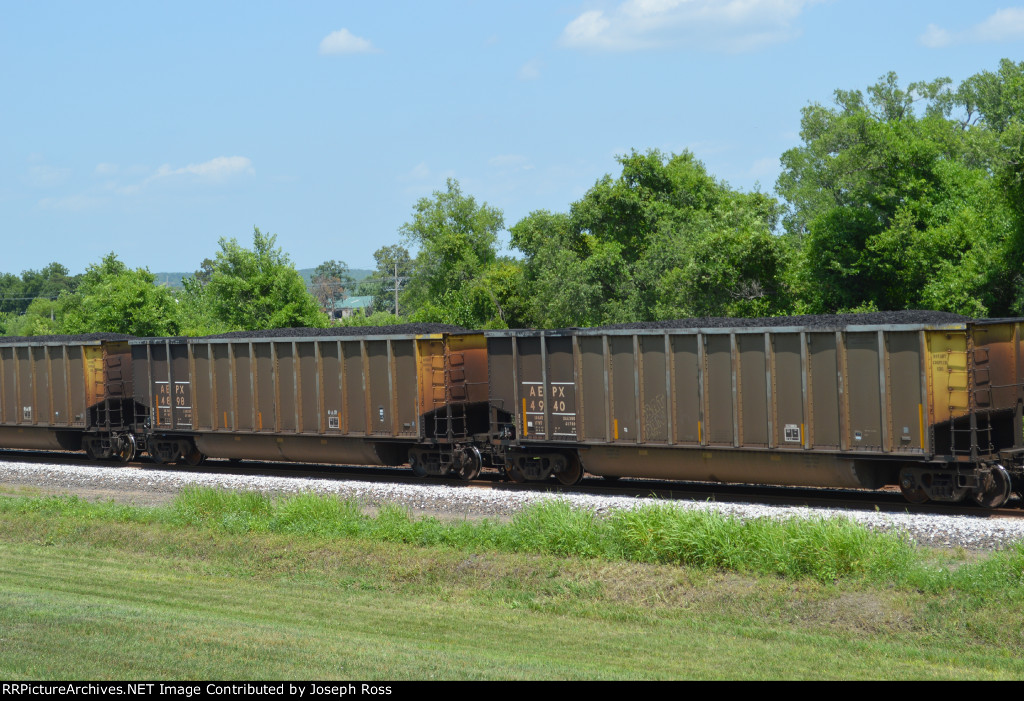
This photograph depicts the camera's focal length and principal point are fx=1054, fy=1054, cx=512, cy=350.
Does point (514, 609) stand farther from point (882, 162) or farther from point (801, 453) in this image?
point (882, 162)

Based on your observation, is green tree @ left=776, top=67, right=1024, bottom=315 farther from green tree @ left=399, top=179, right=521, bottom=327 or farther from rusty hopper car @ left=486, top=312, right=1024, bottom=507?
green tree @ left=399, top=179, right=521, bottom=327

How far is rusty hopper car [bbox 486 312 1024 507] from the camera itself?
1830 centimetres

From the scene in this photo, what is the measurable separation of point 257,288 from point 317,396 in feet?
140

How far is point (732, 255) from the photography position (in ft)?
129

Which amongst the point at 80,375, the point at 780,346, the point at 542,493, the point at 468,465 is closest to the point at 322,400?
the point at 468,465

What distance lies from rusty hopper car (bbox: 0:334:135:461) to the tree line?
20.8 metres

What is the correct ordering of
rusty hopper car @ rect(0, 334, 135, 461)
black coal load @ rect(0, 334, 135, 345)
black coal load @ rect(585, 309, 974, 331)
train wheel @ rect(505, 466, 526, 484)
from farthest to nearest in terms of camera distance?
black coal load @ rect(0, 334, 135, 345) → rusty hopper car @ rect(0, 334, 135, 461) → train wheel @ rect(505, 466, 526, 484) → black coal load @ rect(585, 309, 974, 331)

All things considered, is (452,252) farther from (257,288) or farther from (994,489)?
(994,489)

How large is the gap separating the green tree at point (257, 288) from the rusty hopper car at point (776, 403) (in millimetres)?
45179

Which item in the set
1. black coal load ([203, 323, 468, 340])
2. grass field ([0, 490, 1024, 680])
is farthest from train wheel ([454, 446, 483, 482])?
grass field ([0, 490, 1024, 680])

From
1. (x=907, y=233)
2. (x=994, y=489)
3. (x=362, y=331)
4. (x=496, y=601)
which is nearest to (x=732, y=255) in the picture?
(x=907, y=233)

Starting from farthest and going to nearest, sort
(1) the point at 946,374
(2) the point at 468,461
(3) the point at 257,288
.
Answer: (3) the point at 257,288
(2) the point at 468,461
(1) the point at 946,374

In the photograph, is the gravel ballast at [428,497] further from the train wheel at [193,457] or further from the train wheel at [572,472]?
the train wheel at [572,472]

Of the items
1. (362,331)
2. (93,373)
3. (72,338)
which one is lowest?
(93,373)
